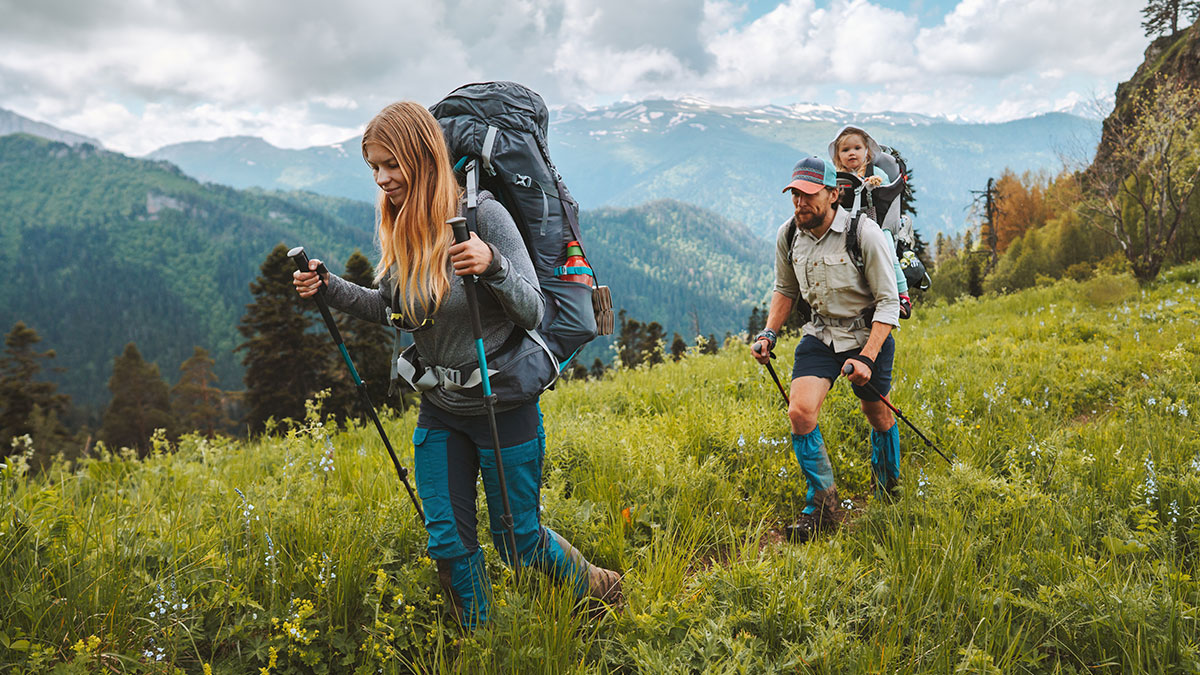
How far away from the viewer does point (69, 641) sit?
253 centimetres

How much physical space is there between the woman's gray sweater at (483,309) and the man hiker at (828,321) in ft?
6.91

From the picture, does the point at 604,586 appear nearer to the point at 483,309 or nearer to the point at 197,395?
the point at 483,309

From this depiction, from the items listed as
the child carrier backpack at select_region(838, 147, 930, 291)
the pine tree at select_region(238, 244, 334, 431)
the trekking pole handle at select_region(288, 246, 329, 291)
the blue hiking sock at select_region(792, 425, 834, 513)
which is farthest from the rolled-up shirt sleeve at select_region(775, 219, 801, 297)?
the pine tree at select_region(238, 244, 334, 431)

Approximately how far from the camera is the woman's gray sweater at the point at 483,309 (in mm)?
2498

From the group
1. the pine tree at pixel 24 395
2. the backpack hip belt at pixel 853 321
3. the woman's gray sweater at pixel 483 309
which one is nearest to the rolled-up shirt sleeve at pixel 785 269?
the backpack hip belt at pixel 853 321

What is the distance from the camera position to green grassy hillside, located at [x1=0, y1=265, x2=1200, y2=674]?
8.28 feet

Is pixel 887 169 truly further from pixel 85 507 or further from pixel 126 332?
pixel 126 332

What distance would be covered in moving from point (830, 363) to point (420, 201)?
325 cm

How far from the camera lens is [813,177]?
4.05 metres

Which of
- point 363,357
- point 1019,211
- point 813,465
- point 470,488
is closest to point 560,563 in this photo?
point 470,488

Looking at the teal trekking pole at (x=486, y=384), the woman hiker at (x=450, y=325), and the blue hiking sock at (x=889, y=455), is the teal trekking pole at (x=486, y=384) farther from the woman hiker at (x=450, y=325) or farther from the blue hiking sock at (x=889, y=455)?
the blue hiking sock at (x=889, y=455)

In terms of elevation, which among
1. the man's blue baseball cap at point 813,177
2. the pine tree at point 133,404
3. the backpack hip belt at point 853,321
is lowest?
the pine tree at point 133,404

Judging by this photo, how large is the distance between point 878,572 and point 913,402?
12.1 feet

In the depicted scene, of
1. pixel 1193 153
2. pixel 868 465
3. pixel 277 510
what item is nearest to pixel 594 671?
pixel 277 510
